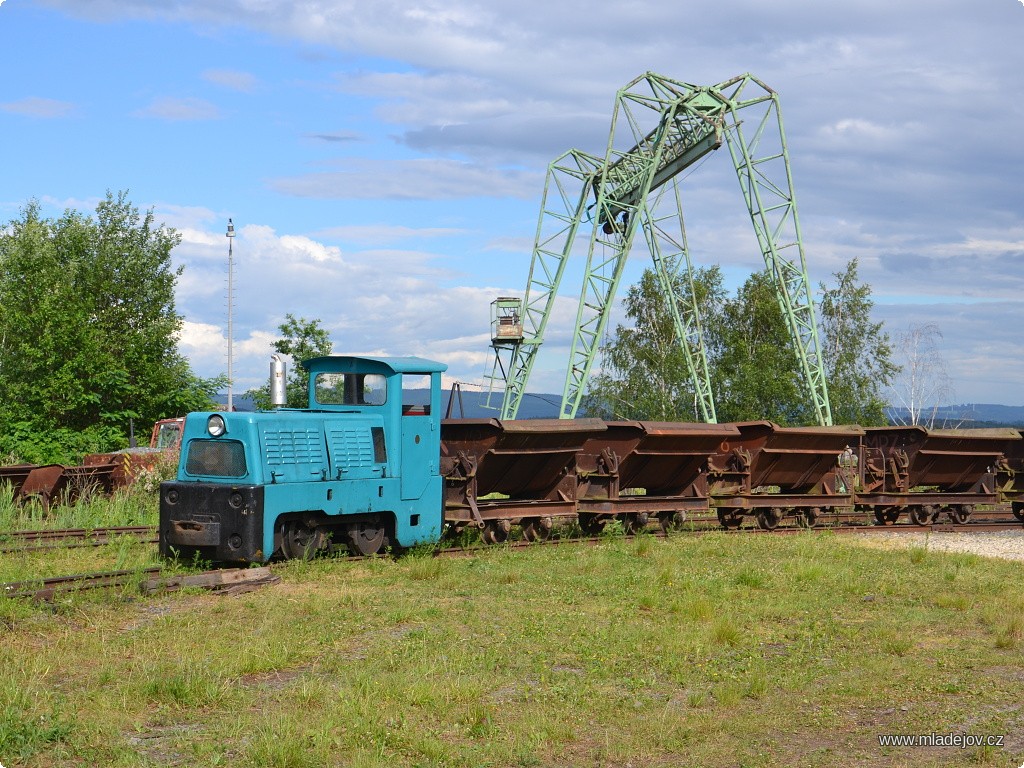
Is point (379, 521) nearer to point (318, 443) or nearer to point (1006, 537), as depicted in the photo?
point (318, 443)

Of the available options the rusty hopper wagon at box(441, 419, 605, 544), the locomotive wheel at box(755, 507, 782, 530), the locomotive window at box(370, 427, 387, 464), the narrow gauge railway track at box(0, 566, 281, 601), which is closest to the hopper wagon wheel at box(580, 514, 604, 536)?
the rusty hopper wagon at box(441, 419, 605, 544)

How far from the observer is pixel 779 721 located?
708 cm

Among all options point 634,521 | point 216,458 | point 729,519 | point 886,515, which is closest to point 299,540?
point 216,458

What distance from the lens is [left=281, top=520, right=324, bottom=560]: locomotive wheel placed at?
12.9 metres

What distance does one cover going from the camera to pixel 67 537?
15898 mm

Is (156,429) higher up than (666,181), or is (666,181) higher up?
(666,181)

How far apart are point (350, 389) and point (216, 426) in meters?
2.19

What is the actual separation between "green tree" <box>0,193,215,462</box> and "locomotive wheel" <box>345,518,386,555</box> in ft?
61.8

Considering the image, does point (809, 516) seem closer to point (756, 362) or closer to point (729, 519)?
point (729, 519)

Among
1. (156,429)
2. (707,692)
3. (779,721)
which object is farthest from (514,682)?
(156,429)

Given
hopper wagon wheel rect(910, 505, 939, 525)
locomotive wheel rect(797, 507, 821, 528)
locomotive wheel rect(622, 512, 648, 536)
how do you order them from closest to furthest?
locomotive wheel rect(622, 512, 648, 536)
locomotive wheel rect(797, 507, 821, 528)
hopper wagon wheel rect(910, 505, 939, 525)

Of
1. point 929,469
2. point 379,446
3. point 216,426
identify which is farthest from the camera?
point 929,469

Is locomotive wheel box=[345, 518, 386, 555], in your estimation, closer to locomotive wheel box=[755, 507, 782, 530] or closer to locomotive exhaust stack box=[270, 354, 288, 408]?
locomotive exhaust stack box=[270, 354, 288, 408]

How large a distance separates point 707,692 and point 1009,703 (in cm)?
217
